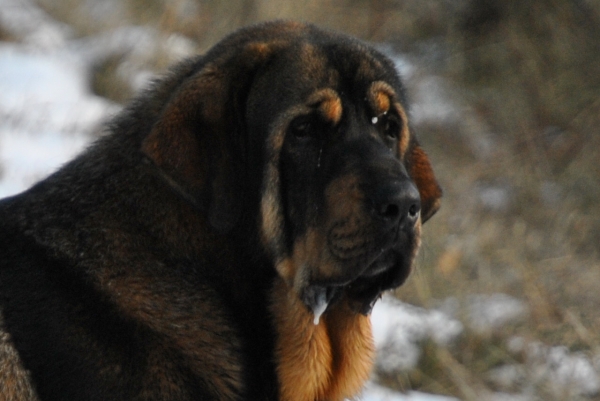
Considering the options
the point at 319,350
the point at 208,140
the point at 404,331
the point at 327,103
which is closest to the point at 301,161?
the point at 327,103

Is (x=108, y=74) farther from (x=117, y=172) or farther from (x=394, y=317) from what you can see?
(x=117, y=172)

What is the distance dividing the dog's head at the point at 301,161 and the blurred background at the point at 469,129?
3.24 meters

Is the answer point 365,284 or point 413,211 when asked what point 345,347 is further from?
point 413,211

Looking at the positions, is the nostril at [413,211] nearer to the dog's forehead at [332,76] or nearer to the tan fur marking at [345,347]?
the dog's forehead at [332,76]

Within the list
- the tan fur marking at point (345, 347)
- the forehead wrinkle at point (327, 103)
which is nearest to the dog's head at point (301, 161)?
the forehead wrinkle at point (327, 103)

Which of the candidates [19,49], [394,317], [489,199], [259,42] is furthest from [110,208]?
[19,49]

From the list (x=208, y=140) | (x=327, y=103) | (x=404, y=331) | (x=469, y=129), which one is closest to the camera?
(x=208, y=140)

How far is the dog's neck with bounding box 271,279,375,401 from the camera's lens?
3938mm

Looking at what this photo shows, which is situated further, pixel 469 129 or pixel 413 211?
pixel 469 129

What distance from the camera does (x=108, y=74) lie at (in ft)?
40.2

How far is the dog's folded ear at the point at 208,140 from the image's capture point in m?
3.76

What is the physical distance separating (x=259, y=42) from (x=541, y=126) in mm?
9387

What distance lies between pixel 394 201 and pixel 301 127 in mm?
591

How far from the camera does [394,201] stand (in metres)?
3.66
